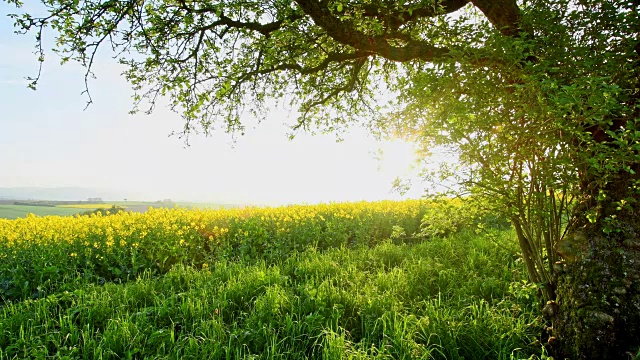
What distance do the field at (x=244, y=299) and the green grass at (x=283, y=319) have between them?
0.07ft

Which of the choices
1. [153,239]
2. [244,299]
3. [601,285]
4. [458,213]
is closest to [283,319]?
[244,299]

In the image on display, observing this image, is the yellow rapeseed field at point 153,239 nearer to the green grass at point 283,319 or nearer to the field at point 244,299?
the field at point 244,299

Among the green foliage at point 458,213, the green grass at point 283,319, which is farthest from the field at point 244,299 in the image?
the green foliage at point 458,213

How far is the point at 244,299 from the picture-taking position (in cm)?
563

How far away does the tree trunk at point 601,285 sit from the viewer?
13.5ft

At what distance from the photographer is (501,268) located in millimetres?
7453

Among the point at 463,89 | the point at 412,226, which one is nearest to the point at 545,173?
the point at 463,89

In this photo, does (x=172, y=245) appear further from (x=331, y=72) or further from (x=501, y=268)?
(x=501, y=268)

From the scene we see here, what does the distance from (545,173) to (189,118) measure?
6445mm

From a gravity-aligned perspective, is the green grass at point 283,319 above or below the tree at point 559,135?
below

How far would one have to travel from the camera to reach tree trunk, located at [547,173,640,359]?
411 cm

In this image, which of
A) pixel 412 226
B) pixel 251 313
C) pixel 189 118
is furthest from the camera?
pixel 412 226

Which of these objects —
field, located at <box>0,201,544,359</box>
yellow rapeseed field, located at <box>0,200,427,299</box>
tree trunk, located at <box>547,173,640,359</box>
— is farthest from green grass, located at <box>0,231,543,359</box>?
yellow rapeseed field, located at <box>0,200,427,299</box>

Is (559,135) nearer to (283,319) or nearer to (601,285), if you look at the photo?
(601,285)
